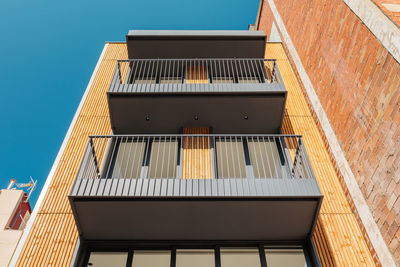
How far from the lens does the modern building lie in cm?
592

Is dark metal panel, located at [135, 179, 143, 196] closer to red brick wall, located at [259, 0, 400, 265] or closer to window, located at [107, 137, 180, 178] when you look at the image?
window, located at [107, 137, 180, 178]

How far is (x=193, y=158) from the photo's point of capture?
8289 mm

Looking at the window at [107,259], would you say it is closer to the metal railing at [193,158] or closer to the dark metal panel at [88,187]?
the dark metal panel at [88,187]

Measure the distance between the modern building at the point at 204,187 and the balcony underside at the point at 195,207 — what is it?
2 cm

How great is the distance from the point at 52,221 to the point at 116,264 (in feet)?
6.95

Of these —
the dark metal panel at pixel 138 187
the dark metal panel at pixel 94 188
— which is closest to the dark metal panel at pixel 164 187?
the dark metal panel at pixel 138 187

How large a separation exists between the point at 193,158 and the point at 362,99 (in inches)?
190

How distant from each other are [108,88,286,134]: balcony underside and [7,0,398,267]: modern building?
34mm

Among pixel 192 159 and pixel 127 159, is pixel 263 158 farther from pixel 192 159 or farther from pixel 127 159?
pixel 127 159

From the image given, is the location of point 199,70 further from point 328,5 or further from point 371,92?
point 371,92

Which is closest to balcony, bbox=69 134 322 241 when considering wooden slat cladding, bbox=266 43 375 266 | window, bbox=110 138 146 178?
wooden slat cladding, bbox=266 43 375 266

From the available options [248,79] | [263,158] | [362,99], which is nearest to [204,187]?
[263,158]

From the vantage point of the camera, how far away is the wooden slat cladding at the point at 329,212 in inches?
242

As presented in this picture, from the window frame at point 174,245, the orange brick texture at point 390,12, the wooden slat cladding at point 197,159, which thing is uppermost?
the orange brick texture at point 390,12
